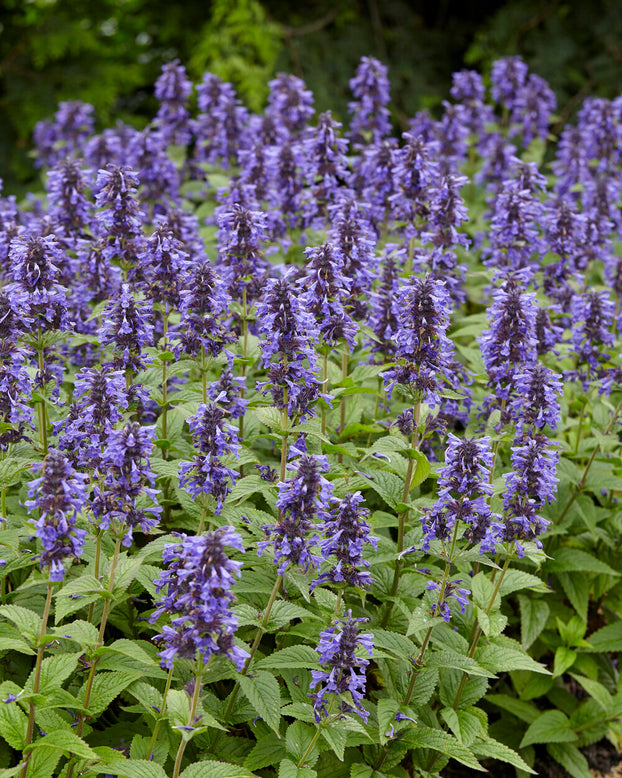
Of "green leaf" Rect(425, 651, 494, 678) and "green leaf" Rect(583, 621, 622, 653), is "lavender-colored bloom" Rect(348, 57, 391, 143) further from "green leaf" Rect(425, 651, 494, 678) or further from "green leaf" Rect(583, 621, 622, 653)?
"green leaf" Rect(425, 651, 494, 678)

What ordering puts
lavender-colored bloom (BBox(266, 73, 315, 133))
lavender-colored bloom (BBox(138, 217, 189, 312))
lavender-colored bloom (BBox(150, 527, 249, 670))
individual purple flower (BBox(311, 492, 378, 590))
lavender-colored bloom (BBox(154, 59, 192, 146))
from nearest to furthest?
lavender-colored bloom (BBox(150, 527, 249, 670)) < individual purple flower (BBox(311, 492, 378, 590)) < lavender-colored bloom (BBox(138, 217, 189, 312)) < lavender-colored bloom (BBox(266, 73, 315, 133)) < lavender-colored bloom (BBox(154, 59, 192, 146))

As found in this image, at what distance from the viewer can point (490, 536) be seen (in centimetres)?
440

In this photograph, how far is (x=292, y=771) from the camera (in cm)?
414

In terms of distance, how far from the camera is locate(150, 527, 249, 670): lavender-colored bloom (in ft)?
11.1

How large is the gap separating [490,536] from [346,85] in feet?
30.3

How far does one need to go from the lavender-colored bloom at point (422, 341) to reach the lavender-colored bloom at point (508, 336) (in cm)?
44

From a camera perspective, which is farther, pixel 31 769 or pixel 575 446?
pixel 575 446

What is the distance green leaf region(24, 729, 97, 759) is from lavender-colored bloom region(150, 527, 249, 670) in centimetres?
62

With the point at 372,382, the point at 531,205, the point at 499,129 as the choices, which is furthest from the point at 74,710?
the point at 499,129

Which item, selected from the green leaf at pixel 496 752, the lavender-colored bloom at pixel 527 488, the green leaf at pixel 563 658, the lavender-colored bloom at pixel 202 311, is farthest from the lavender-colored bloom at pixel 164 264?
the green leaf at pixel 563 658

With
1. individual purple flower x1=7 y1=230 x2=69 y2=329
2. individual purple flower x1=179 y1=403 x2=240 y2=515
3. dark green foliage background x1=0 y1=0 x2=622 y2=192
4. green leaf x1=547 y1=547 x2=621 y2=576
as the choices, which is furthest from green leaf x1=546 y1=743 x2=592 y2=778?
dark green foliage background x1=0 y1=0 x2=622 y2=192

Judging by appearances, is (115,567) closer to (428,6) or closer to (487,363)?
(487,363)

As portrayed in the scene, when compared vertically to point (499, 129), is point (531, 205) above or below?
below

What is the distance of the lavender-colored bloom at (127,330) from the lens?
4.76 metres
